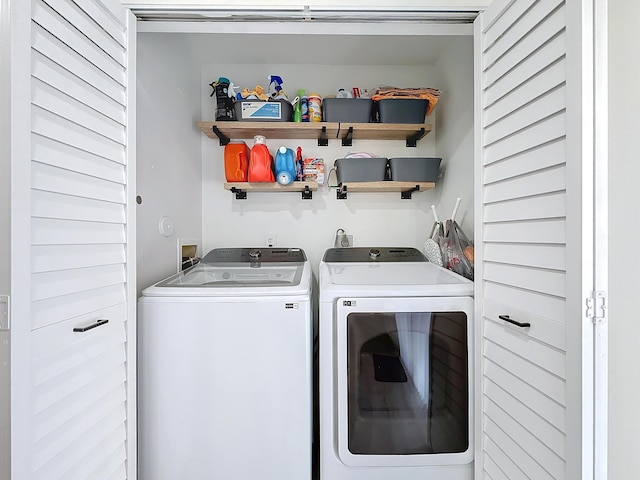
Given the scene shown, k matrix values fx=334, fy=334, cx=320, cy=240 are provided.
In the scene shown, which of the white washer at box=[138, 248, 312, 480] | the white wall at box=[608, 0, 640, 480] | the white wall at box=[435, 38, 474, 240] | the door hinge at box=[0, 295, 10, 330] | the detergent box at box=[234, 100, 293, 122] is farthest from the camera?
the detergent box at box=[234, 100, 293, 122]

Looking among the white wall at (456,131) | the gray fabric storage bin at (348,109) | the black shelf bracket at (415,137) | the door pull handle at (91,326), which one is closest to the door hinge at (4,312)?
the door pull handle at (91,326)

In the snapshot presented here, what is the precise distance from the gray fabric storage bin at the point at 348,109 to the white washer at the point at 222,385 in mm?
1245

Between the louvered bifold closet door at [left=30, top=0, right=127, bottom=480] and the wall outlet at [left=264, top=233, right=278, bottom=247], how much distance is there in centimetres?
115

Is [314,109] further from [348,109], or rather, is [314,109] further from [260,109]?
[260,109]

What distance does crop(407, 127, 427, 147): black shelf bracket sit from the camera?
217cm

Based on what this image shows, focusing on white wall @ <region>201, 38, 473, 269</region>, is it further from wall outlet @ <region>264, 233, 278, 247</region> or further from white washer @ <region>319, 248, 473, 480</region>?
white washer @ <region>319, 248, 473, 480</region>

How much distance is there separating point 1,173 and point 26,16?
0.40m

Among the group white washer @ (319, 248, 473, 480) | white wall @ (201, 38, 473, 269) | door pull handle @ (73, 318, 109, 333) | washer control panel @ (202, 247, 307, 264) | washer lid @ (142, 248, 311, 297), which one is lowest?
white washer @ (319, 248, 473, 480)

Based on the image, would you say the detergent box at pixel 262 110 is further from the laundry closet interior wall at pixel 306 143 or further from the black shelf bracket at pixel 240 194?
the black shelf bracket at pixel 240 194

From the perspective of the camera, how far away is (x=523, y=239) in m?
1.07

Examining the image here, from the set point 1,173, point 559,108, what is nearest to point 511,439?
point 559,108

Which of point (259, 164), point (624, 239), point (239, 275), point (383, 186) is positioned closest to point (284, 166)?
point (259, 164)

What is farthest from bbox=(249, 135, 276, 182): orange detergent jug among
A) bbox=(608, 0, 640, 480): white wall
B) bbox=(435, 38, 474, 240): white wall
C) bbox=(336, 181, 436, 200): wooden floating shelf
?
bbox=(608, 0, 640, 480): white wall

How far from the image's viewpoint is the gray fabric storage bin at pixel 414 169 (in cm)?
208
